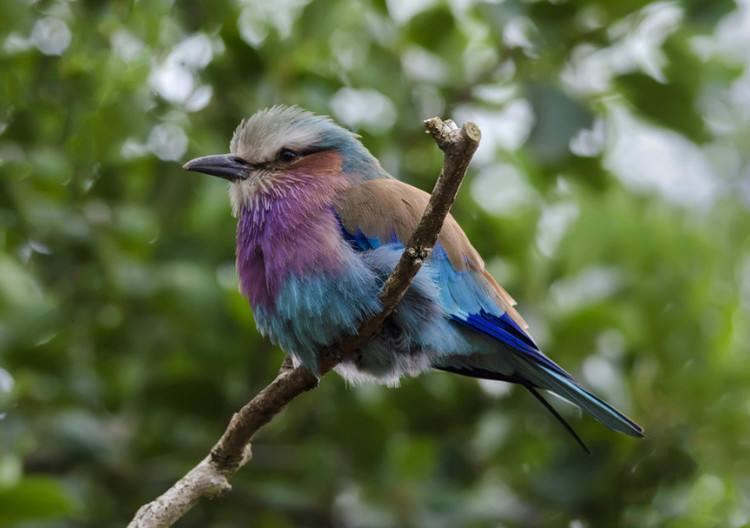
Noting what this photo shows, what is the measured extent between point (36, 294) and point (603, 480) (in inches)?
93.4

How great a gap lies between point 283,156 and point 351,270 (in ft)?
2.24

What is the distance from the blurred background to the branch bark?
1.17 m

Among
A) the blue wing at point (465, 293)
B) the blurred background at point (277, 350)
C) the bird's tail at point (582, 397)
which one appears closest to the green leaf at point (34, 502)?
the blurred background at point (277, 350)

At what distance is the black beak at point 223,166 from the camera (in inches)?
161

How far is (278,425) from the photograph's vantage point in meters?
5.13

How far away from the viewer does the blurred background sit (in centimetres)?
462

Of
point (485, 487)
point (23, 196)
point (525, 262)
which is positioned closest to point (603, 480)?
point (485, 487)

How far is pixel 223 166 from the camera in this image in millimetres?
4121

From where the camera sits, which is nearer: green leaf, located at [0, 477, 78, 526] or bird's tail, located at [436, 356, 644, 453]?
bird's tail, located at [436, 356, 644, 453]

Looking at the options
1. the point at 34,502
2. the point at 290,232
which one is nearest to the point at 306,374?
the point at 290,232

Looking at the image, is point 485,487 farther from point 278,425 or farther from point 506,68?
point 506,68

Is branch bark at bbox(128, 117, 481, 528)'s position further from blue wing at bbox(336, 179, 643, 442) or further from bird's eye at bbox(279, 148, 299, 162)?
bird's eye at bbox(279, 148, 299, 162)

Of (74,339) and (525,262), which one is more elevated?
(525,262)

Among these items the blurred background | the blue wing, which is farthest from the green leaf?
the blue wing
